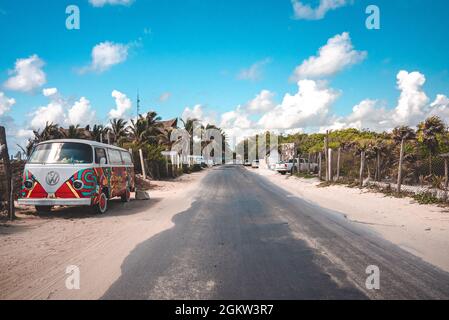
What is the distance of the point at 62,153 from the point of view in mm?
8781

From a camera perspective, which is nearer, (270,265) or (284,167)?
(270,265)

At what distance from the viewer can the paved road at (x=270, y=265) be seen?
3.72 m

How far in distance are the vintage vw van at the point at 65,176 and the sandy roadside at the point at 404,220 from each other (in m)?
7.19

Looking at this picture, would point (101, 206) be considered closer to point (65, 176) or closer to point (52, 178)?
point (65, 176)

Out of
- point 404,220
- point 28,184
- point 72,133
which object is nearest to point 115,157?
point 28,184

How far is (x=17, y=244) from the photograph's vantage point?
587 centimetres

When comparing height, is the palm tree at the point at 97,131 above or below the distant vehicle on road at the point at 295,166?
above

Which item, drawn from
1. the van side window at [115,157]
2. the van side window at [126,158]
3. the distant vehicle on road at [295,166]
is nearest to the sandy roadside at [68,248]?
the van side window at [115,157]

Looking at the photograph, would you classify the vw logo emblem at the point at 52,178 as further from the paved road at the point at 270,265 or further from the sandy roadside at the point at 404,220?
the sandy roadside at the point at 404,220

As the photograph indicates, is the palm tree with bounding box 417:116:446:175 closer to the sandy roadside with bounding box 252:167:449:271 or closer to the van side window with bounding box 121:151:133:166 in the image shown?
the sandy roadside with bounding box 252:167:449:271

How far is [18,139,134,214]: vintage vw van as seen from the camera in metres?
8.39

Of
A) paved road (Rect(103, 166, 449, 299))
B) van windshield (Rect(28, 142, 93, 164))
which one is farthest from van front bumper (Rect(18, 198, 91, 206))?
paved road (Rect(103, 166, 449, 299))

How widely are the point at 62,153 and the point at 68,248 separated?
4023mm
